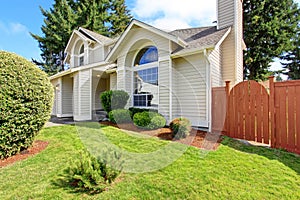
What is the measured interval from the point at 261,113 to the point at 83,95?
11.0m

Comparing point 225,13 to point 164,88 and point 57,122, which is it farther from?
point 57,122

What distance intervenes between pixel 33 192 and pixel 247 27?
72.1 ft

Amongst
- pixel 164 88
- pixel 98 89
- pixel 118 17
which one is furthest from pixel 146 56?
pixel 118 17

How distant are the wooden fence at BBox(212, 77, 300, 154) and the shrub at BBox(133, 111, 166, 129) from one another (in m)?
2.13

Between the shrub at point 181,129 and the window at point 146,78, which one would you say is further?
the window at point 146,78

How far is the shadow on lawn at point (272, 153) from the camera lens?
13.5 feet

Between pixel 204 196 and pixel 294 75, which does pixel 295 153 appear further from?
pixel 294 75

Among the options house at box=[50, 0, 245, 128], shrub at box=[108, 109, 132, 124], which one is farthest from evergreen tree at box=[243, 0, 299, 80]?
shrub at box=[108, 109, 132, 124]

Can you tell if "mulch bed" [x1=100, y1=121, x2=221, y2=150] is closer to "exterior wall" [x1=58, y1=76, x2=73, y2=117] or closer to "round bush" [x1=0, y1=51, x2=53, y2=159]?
"round bush" [x1=0, y1=51, x2=53, y2=159]

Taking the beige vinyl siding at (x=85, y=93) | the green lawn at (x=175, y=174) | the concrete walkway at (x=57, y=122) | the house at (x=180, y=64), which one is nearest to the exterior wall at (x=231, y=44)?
the house at (x=180, y=64)

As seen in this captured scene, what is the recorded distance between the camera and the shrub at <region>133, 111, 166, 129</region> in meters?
7.09

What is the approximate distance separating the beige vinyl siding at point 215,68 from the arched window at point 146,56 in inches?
108

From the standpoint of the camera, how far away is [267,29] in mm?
17719

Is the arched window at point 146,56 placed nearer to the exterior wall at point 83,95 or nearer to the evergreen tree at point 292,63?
the exterior wall at point 83,95
